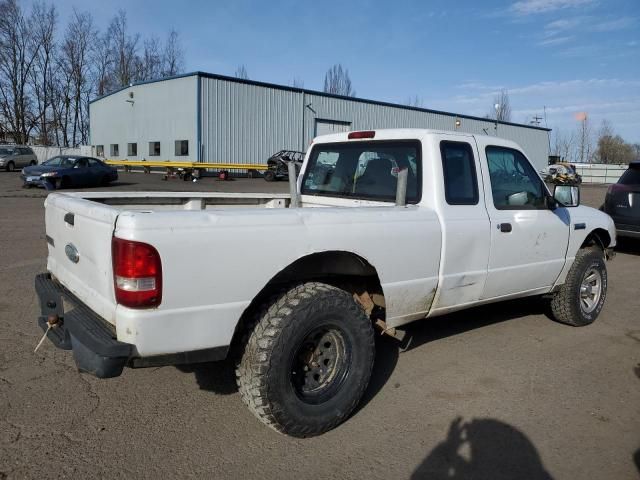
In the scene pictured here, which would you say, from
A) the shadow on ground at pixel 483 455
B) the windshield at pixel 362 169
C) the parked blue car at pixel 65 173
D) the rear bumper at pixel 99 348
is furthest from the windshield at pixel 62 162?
the shadow on ground at pixel 483 455

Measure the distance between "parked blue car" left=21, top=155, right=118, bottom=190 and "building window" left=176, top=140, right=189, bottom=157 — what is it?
892 cm

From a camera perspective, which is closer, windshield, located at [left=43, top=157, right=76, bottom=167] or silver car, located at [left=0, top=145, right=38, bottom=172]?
windshield, located at [left=43, top=157, right=76, bottom=167]

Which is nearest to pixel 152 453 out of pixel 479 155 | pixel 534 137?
pixel 479 155

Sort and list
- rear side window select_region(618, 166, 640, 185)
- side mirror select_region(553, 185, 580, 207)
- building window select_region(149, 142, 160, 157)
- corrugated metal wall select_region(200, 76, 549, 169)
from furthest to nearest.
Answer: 1. building window select_region(149, 142, 160, 157)
2. corrugated metal wall select_region(200, 76, 549, 169)
3. rear side window select_region(618, 166, 640, 185)
4. side mirror select_region(553, 185, 580, 207)

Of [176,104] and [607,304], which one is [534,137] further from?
[607,304]

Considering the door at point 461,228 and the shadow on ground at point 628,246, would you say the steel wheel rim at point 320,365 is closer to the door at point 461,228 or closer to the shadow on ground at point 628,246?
the door at point 461,228

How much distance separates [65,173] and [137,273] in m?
20.7

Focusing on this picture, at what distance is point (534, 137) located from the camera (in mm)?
52188

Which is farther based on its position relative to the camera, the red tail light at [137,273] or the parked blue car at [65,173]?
the parked blue car at [65,173]

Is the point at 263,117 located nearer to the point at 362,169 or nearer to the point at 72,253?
the point at 362,169

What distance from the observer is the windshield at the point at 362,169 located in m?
4.25

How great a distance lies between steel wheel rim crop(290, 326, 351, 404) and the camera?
3254 millimetres

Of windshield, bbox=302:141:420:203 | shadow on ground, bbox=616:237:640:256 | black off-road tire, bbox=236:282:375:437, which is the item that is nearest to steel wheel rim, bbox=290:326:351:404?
black off-road tire, bbox=236:282:375:437

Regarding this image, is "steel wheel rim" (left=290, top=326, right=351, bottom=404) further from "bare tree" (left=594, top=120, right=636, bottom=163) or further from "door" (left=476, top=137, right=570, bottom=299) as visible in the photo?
"bare tree" (left=594, top=120, right=636, bottom=163)
